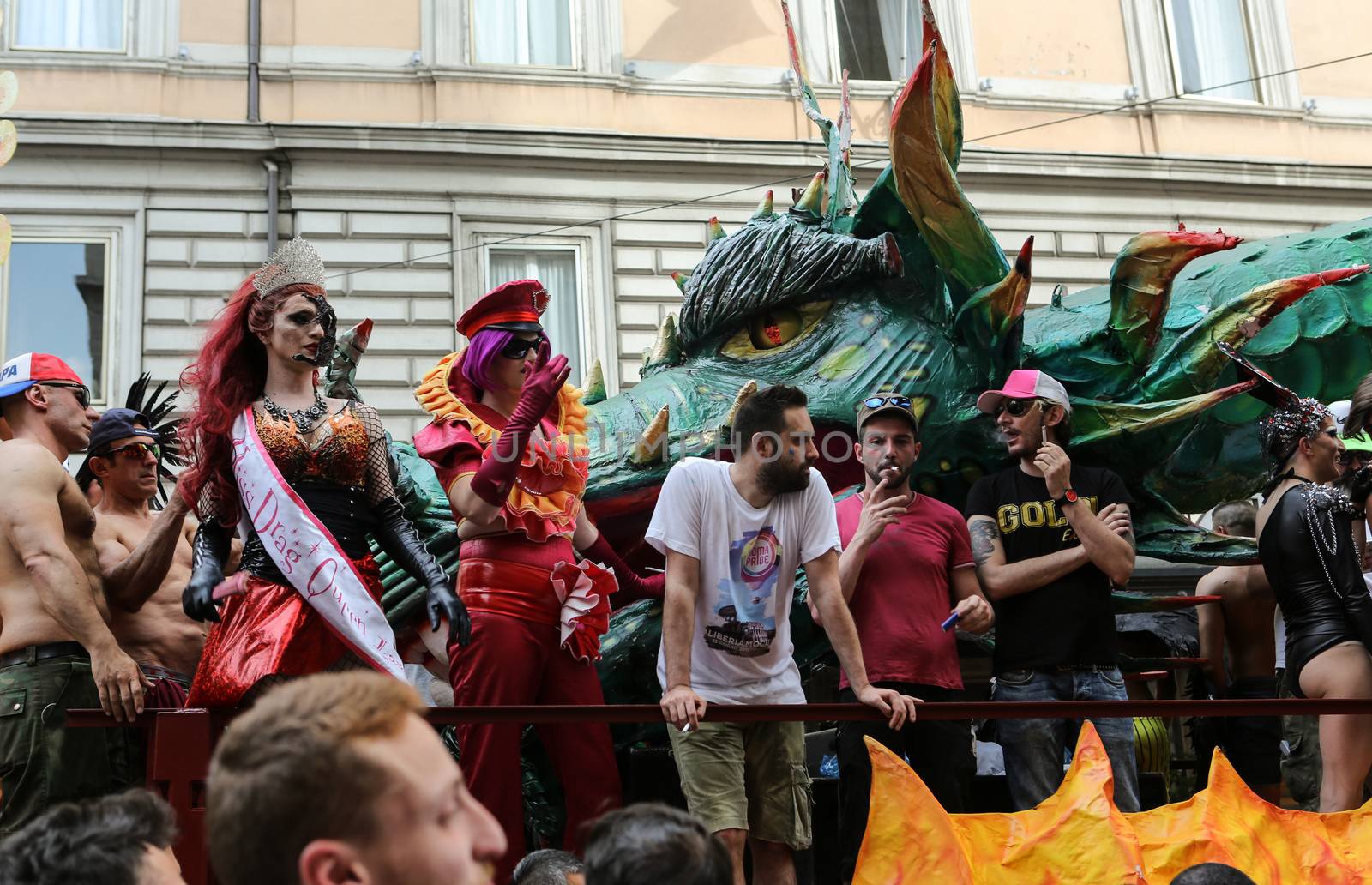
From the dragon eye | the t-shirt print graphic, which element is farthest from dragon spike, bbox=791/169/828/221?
the t-shirt print graphic

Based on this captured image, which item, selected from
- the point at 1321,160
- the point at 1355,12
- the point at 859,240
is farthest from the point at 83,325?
the point at 1355,12

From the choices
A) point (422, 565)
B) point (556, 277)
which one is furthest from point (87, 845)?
point (556, 277)

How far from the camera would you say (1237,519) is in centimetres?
754

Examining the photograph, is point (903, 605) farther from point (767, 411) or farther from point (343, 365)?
point (343, 365)

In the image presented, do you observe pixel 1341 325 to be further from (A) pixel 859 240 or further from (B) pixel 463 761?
(B) pixel 463 761

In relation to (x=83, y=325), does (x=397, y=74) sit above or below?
above

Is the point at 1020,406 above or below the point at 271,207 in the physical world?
below

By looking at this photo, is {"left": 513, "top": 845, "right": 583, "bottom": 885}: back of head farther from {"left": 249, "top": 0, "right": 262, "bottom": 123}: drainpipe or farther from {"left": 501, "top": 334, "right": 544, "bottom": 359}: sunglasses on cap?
{"left": 249, "top": 0, "right": 262, "bottom": 123}: drainpipe

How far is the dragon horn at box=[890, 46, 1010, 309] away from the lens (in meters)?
5.86

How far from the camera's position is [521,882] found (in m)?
3.61

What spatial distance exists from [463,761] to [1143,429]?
3.45 m

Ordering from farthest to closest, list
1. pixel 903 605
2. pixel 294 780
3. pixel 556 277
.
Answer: pixel 556 277 < pixel 903 605 < pixel 294 780

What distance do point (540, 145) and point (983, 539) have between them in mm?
12172

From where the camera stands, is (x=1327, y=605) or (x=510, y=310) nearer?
(x=510, y=310)
